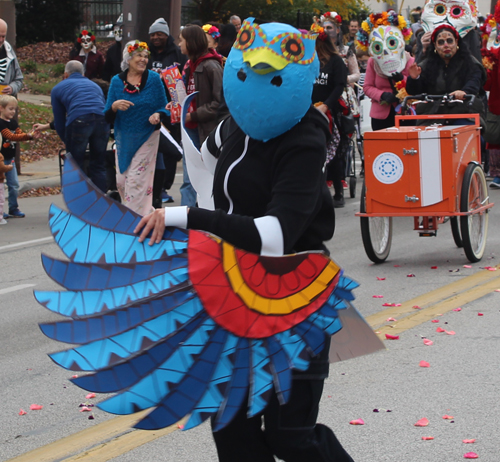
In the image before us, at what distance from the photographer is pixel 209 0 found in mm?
32281

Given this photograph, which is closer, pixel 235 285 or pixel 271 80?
pixel 235 285

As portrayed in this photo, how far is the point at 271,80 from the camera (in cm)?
273

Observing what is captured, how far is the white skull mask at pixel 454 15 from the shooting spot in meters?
10.5

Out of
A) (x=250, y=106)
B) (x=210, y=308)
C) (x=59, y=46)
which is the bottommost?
(x=210, y=308)

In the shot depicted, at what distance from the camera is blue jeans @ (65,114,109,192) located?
995 centimetres

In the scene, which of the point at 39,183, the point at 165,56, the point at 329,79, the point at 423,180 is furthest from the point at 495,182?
the point at 39,183

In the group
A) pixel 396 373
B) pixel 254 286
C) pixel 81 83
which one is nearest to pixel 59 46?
pixel 81 83

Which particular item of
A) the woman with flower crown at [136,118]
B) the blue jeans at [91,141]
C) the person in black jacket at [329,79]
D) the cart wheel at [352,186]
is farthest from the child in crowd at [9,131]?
the cart wheel at [352,186]

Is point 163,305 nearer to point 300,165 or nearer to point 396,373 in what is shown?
point 300,165

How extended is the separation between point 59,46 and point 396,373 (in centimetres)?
2525

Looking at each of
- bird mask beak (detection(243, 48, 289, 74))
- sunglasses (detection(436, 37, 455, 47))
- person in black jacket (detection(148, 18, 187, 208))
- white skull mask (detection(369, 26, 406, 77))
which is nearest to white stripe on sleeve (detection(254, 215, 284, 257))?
bird mask beak (detection(243, 48, 289, 74))

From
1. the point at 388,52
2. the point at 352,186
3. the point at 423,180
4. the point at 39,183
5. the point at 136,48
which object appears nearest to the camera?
the point at 423,180

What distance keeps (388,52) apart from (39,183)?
565 cm

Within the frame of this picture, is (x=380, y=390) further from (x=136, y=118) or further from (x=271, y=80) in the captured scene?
(x=136, y=118)
